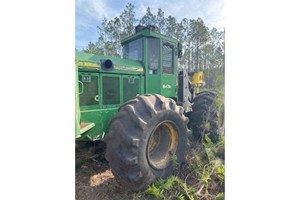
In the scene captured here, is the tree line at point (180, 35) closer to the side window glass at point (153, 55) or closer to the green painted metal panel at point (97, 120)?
the side window glass at point (153, 55)

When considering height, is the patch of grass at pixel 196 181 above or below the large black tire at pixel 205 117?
below

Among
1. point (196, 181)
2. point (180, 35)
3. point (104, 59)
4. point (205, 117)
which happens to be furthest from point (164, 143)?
point (180, 35)

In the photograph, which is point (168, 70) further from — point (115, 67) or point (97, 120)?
point (97, 120)

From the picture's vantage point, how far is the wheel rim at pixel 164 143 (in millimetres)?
1341

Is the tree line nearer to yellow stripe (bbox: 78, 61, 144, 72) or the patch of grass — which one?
yellow stripe (bbox: 78, 61, 144, 72)

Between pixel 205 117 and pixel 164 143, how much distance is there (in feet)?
2.11

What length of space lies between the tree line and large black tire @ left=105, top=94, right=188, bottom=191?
0.42 meters

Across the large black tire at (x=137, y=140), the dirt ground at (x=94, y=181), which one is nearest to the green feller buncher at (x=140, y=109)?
the large black tire at (x=137, y=140)

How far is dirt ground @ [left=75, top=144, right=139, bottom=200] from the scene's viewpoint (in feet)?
3.89

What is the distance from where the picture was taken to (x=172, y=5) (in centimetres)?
131

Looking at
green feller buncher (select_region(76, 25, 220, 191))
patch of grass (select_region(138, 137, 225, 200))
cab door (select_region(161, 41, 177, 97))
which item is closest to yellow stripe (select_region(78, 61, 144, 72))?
green feller buncher (select_region(76, 25, 220, 191))

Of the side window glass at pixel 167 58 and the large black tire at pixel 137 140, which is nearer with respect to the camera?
the large black tire at pixel 137 140

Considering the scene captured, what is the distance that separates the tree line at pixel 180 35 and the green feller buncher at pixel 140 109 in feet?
0.26
